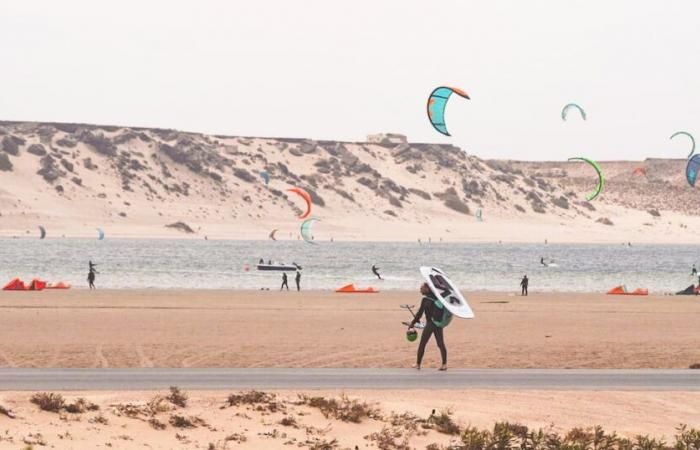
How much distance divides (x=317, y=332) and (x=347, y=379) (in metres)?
9.37

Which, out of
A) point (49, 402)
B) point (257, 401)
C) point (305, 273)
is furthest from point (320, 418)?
point (305, 273)

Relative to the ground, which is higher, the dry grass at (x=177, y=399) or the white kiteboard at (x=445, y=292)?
the white kiteboard at (x=445, y=292)

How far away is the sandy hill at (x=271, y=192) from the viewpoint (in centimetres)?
13750

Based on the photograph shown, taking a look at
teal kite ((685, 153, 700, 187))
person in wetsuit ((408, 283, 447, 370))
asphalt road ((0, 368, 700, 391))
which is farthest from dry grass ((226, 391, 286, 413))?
teal kite ((685, 153, 700, 187))

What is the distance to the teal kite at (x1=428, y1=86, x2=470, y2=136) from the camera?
123 ft

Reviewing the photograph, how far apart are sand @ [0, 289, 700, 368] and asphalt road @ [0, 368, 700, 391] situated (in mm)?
1194

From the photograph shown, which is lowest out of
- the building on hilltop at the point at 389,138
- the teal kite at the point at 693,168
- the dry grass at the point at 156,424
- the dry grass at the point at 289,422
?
the dry grass at the point at 156,424

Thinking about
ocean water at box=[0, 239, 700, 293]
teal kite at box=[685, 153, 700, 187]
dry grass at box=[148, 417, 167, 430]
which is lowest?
dry grass at box=[148, 417, 167, 430]

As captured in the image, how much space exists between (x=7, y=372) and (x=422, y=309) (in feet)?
20.2

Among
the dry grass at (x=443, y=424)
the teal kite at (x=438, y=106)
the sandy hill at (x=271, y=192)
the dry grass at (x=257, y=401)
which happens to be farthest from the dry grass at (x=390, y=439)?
the sandy hill at (x=271, y=192)

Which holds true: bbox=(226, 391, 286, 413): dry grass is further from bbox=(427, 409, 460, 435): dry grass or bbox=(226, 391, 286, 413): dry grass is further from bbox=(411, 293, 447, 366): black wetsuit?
bbox=(411, 293, 447, 366): black wetsuit

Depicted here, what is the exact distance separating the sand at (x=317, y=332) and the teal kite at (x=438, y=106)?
6229 millimetres

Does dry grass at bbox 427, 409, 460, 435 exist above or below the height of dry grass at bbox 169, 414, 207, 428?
above

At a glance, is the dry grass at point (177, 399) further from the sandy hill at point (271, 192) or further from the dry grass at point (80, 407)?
the sandy hill at point (271, 192)
